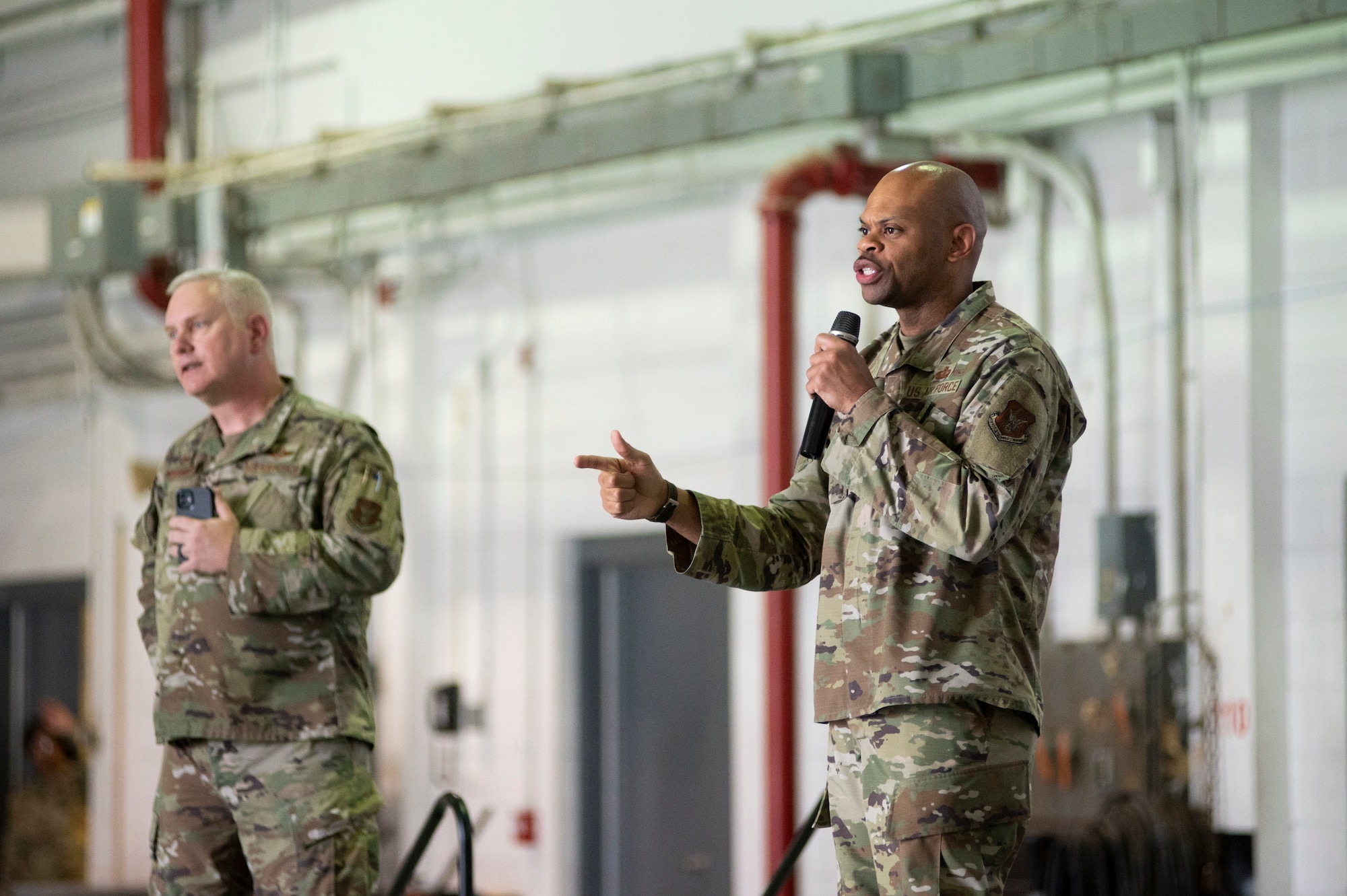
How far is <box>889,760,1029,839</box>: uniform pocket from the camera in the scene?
7.14 feet

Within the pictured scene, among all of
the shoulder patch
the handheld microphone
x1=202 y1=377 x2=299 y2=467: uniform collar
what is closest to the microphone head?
the handheld microphone

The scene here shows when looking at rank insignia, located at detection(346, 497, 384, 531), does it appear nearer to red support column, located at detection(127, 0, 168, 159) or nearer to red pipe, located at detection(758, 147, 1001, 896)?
red pipe, located at detection(758, 147, 1001, 896)

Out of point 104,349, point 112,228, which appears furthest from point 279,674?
point 104,349

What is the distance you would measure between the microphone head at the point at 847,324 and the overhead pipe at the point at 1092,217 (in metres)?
3.19

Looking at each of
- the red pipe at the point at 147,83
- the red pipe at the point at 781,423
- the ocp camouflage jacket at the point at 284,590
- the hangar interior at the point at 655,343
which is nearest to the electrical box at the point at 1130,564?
the hangar interior at the point at 655,343

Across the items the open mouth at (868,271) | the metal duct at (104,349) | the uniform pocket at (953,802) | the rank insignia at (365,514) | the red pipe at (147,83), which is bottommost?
the uniform pocket at (953,802)

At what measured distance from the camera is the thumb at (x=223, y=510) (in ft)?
10.6

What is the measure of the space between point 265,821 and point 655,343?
385 cm

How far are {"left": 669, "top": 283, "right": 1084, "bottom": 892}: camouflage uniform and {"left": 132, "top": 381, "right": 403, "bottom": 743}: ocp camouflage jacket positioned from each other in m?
1.14

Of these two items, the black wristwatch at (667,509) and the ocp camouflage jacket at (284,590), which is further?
the ocp camouflage jacket at (284,590)

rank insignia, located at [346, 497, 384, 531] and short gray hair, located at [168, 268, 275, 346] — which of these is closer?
rank insignia, located at [346, 497, 384, 531]

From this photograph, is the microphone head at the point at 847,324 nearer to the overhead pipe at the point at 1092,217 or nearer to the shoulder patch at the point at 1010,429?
the shoulder patch at the point at 1010,429

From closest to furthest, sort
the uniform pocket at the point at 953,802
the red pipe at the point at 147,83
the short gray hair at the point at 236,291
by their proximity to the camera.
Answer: the uniform pocket at the point at 953,802
the short gray hair at the point at 236,291
the red pipe at the point at 147,83

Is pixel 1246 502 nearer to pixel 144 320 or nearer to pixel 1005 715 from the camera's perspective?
pixel 1005 715
